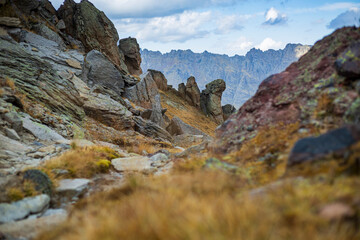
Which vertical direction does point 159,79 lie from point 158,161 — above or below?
above

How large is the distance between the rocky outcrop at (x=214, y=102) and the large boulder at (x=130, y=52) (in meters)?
22.9

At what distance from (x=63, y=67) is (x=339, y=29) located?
25057mm

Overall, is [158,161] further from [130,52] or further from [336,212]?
[130,52]

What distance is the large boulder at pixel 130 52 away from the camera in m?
57.5

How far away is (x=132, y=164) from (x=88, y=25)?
43320 mm

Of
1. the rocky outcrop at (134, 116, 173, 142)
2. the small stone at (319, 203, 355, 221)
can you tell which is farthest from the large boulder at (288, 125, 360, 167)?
the rocky outcrop at (134, 116, 173, 142)

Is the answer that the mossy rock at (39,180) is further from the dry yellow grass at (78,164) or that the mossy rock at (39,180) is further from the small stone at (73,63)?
the small stone at (73,63)

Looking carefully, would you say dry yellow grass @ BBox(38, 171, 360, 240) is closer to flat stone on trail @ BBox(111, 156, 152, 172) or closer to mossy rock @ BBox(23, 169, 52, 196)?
mossy rock @ BBox(23, 169, 52, 196)

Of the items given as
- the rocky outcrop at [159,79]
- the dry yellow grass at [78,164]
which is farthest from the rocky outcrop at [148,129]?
the rocky outcrop at [159,79]

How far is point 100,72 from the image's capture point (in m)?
28.8

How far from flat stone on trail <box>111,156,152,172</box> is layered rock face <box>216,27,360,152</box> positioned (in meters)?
3.19

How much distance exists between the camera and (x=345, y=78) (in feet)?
17.6

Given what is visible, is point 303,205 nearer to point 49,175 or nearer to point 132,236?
point 132,236

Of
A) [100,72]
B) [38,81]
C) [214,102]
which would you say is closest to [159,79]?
[214,102]
